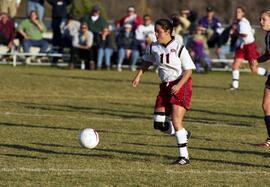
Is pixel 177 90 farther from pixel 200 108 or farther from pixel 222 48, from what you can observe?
pixel 222 48

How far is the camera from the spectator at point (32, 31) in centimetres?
2694

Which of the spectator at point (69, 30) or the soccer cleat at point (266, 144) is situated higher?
the soccer cleat at point (266, 144)

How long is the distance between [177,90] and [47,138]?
2.78m

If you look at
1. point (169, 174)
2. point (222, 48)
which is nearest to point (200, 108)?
point (169, 174)

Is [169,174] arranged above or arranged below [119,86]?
above

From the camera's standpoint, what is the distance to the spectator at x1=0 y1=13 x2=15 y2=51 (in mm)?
26453

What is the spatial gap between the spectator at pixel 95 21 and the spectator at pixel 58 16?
4.29 feet

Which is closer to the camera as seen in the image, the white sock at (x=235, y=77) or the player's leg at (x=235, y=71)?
the player's leg at (x=235, y=71)

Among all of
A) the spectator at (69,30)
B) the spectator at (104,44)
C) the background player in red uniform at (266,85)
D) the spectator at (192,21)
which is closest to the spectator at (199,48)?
the spectator at (192,21)

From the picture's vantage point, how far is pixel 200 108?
17.7m

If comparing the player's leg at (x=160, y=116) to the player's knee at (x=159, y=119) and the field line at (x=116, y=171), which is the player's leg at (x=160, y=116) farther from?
the field line at (x=116, y=171)

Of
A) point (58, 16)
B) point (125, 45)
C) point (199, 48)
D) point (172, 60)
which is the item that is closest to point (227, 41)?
point (199, 48)

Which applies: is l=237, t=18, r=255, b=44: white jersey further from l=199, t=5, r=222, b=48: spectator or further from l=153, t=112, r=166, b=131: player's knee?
l=153, t=112, r=166, b=131: player's knee

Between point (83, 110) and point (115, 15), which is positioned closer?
point (83, 110)
